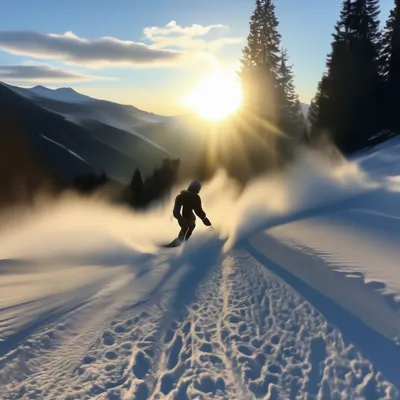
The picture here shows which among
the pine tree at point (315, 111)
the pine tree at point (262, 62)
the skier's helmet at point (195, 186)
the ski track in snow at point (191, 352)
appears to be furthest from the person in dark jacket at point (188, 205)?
the pine tree at point (262, 62)

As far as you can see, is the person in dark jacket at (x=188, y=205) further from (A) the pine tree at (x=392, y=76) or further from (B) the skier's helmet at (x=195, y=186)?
(A) the pine tree at (x=392, y=76)

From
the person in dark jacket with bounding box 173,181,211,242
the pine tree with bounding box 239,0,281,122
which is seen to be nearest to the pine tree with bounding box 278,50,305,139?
the pine tree with bounding box 239,0,281,122

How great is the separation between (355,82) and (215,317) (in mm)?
29915

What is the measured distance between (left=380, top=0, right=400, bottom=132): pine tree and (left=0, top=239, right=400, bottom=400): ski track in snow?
27550 mm

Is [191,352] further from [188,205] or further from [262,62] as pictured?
[262,62]

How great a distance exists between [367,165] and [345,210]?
38.8 feet

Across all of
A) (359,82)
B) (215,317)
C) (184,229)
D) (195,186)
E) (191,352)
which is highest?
(359,82)

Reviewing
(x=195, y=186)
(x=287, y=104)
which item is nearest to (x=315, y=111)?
(x=287, y=104)

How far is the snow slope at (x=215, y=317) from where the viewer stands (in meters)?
4.39

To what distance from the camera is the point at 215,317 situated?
19.1ft

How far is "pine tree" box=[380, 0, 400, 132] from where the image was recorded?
29.5m

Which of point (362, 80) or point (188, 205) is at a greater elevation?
point (362, 80)

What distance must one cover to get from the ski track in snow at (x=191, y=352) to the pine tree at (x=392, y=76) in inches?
1085

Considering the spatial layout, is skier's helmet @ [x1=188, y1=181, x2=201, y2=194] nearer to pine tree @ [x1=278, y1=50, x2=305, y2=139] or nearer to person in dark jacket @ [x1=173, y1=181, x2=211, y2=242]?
person in dark jacket @ [x1=173, y1=181, x2=211, y2=242]
